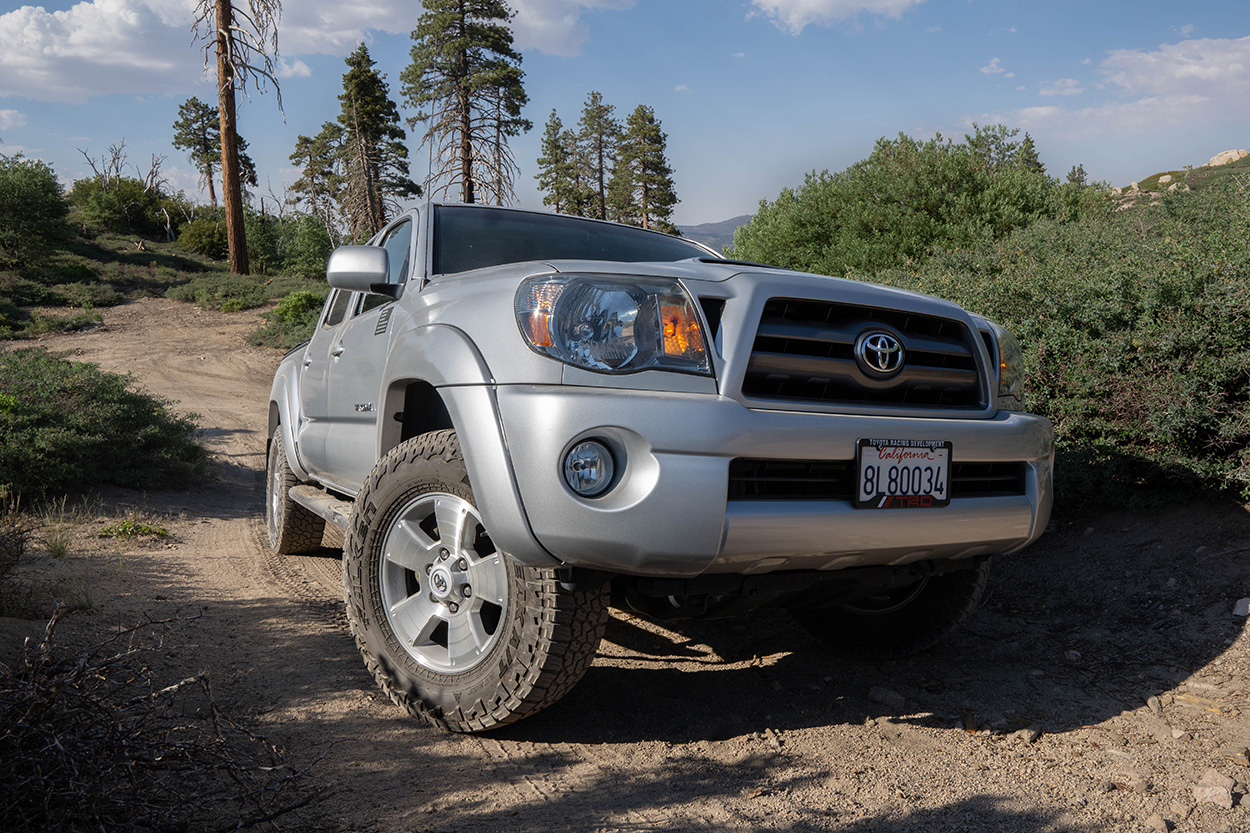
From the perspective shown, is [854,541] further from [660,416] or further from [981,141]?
[981,141]

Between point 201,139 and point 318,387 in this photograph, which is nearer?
point 318,387

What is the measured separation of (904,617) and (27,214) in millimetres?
28419

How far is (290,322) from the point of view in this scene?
19422 millimetres

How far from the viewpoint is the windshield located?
3785mm

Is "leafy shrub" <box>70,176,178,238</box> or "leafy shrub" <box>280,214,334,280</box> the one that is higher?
"leafy shrub" <box>70,176,178,238</box>

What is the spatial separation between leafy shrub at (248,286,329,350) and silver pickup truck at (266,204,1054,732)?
1543 centimetres

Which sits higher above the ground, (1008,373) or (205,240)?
(205,240)

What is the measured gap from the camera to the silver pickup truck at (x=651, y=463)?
2.31 metres

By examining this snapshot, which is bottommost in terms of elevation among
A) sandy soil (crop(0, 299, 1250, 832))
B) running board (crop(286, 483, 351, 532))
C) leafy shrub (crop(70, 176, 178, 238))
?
sandy soil (crop(0, 299, 1250, 832))

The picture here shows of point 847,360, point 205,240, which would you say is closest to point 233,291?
point 205,240

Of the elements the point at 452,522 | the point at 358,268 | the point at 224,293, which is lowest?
the point at 452,522

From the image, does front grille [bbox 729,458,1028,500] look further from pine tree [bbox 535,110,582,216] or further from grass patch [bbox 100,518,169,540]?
pine tree [bbox 535,110,582,216]

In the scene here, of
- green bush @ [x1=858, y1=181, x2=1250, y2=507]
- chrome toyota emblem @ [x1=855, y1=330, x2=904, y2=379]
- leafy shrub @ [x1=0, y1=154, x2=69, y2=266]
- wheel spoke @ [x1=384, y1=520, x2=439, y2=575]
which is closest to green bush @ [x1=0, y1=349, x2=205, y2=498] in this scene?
wheel spoke @ [x1=384, y1=520, x2=439, y2=575]

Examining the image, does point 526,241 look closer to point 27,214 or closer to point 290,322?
point 290,322
